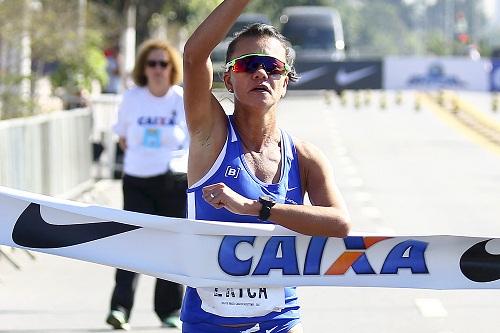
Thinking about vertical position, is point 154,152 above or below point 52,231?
below

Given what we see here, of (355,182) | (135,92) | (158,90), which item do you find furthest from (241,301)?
(355,182)

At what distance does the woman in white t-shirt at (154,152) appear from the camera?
30.1 feet

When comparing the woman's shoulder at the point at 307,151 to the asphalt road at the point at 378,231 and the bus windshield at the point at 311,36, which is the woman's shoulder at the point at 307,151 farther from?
the bus windshield at the point at 311,36

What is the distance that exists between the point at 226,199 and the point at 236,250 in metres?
0.51

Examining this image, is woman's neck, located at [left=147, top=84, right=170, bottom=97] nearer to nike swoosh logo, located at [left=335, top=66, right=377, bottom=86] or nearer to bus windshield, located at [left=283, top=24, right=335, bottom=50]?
nike swoosh logo, located at [left=335, top=66, right=377, bottom=86]

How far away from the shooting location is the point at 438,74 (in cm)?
5734

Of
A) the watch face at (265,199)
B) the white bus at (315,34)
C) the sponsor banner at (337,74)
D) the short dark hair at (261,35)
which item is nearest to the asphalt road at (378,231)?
the short dark hair at (261,35)

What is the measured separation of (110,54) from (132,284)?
43.0 metres

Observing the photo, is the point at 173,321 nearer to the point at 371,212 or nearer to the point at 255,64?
the point at 255,64

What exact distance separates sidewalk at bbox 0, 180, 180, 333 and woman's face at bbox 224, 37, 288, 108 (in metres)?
4.70

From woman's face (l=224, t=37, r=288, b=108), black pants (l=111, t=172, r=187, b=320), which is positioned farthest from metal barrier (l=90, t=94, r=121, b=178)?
woman's face (l=224, t=37, r=288, b=108)

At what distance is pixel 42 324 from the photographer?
945cm

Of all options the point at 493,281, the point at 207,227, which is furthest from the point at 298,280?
the point at 493,281

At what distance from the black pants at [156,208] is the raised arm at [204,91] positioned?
4542mm
